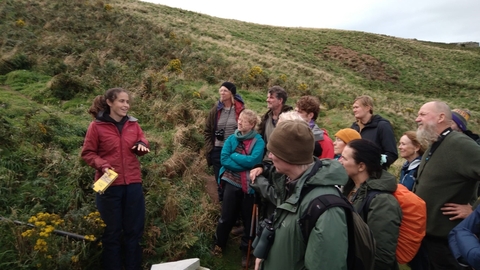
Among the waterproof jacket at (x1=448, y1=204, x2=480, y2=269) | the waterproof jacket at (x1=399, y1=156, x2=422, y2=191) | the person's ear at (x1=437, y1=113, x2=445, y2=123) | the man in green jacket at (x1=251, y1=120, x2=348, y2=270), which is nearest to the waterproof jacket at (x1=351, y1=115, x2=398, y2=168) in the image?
the waterproof jacket at (x1=399, y1=156, x2=422, y2=191)

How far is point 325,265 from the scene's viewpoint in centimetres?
177

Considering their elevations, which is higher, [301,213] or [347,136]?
[347,136]

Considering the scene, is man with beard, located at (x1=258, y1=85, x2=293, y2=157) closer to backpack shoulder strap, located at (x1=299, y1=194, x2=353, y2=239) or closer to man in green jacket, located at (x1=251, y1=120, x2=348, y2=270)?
man in green jacket, located at (x1=251, y1=120, x2=348, y2=270)

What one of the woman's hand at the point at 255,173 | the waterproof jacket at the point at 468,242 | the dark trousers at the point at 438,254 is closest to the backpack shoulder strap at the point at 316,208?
the waterproof jacket at the point at 468,242

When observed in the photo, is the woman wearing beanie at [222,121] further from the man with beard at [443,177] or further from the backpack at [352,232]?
the backpack at [352,232]

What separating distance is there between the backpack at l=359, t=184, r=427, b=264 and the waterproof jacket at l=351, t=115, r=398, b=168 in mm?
1777

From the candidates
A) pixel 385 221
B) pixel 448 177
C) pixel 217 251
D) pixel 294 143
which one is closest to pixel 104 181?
pixel 217 251

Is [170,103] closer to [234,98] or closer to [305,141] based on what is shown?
[234,98]

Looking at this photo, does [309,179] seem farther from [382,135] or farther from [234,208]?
[382,135]

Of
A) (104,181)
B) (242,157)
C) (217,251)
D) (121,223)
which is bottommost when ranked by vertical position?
(217,251)

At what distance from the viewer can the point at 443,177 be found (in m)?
3.16

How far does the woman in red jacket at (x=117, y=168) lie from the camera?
379cm

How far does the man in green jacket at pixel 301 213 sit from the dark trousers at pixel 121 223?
2241 millimetres

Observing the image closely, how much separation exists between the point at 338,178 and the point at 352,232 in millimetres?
318
